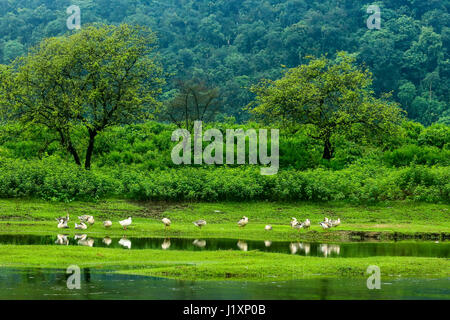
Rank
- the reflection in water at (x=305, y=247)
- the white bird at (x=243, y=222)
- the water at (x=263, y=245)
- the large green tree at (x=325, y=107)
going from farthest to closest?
the large green tree at (x=325, y=107) → the white bird at (x=243, y=222) → the water at (x=263, y=245) → the reflection in water at (x=305, y=247)

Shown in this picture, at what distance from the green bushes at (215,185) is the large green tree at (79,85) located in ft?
13.5

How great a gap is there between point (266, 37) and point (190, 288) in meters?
97.7

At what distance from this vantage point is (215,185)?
47406mm

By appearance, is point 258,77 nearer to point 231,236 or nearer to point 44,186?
point 44,186

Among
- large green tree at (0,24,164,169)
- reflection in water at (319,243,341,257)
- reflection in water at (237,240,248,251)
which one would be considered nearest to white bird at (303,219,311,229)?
reflection in water at (319,243,341,257)

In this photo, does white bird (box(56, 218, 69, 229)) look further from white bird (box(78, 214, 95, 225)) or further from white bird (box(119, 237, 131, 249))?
white bird (box(119, 237, 131, 249))

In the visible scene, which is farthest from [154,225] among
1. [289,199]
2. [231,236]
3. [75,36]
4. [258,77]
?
[258,77]

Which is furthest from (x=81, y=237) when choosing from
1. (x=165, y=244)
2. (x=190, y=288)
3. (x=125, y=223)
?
(x=190, y=288)

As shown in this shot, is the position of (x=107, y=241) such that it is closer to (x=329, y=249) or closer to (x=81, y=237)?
(x=81, y=237)

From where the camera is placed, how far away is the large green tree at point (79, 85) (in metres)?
51.5

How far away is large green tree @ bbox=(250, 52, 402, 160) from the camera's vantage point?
5581 cm

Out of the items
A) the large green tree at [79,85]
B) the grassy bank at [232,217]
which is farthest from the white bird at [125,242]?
the large green tree at [79,85]

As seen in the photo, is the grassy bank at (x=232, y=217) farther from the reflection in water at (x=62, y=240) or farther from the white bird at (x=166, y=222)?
the reflection in water at (x=62, y=240)

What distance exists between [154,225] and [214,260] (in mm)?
12043
